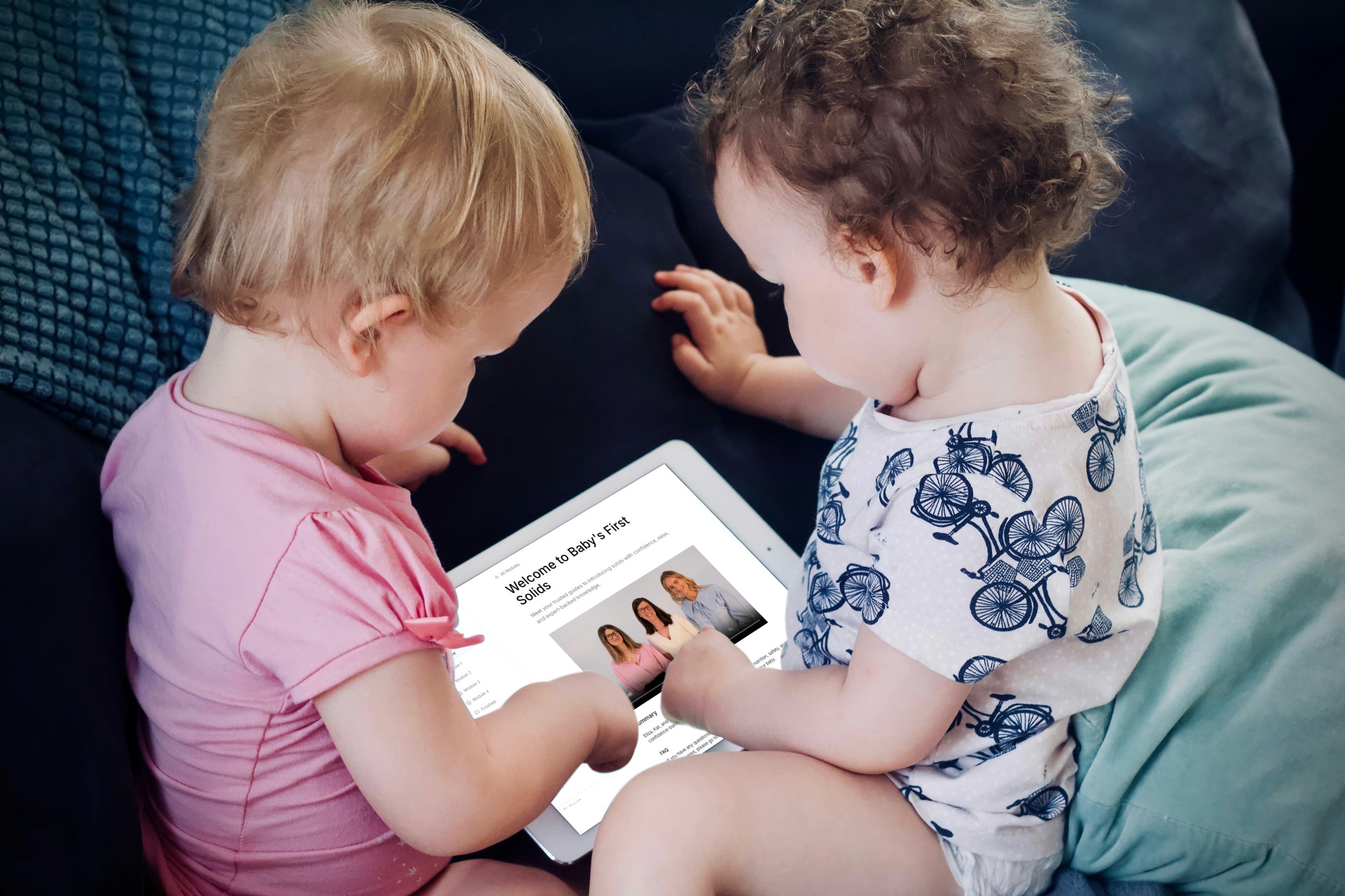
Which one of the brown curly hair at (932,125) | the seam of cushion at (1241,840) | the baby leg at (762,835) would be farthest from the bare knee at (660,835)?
the brown curly hair at (932,125)

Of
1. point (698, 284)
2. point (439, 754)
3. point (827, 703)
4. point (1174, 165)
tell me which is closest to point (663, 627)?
point (827, 703)

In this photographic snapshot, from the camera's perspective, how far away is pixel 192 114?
0.89 m

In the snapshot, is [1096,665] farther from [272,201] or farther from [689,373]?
[272,201]

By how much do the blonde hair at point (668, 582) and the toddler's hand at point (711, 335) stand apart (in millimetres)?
265

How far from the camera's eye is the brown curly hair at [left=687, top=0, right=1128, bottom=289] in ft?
2.06

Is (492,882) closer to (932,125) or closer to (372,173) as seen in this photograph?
(372,173)

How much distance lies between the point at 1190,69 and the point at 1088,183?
29.0 inches

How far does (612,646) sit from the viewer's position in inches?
37.0

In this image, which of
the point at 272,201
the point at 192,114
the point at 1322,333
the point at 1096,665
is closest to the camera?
the point at 272,201

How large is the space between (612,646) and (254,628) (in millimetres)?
378

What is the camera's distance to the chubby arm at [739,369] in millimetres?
1121

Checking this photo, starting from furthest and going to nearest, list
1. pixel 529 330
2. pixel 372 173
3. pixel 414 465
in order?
pixel 529 330, pixel 414 465, pixel 372 173

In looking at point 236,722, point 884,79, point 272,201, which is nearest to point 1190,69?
point 884,79

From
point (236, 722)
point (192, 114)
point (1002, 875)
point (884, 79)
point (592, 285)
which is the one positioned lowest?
point (1002, 875)
